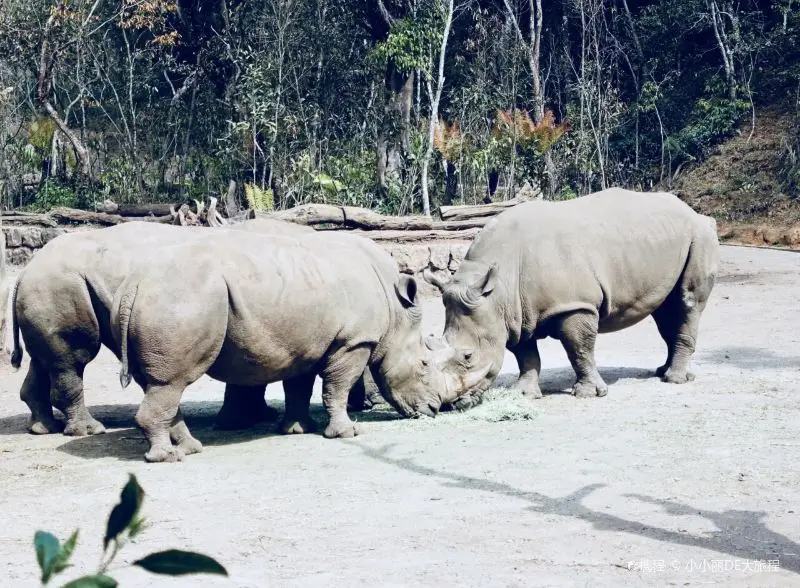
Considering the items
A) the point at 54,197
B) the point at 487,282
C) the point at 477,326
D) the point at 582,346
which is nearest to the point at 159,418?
the point at 477,326

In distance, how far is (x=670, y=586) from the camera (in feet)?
15.1

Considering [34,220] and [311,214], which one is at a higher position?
[311,214]

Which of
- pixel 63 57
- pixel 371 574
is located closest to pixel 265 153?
pixel 63 57

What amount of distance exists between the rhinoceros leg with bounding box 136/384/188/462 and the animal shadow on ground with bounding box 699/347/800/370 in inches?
217

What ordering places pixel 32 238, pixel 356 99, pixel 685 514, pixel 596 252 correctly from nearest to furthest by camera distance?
pixel 685 514
pixel 596 252
pixel 32 238
pixel 356 99

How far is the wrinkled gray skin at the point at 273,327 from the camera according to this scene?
7.19 meters

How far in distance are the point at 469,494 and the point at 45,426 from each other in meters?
3.78

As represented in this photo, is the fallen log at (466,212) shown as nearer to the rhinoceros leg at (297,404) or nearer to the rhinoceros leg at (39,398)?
the rhinoceros leg at (297,404)

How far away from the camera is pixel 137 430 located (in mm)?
8578

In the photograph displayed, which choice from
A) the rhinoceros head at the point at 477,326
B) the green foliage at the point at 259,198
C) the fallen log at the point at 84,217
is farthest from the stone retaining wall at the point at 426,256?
the rhinoceros head at the point at 477,326

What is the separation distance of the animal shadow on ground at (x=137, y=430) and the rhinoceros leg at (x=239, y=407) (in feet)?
0.24

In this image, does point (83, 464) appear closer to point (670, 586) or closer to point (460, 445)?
point (460, 445)

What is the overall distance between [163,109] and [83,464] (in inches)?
692

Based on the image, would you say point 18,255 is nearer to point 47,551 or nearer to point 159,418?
point 159,418
